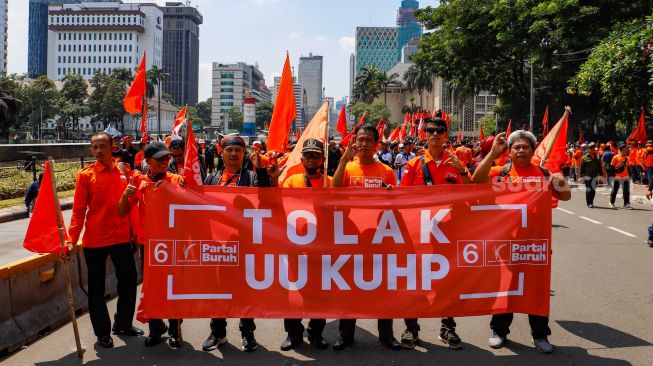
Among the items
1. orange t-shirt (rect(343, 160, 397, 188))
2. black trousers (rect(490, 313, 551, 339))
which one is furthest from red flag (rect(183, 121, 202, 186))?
black trousers (rect(490, 313, 551, 339))

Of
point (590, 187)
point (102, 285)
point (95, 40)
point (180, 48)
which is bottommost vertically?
point (102, 285)

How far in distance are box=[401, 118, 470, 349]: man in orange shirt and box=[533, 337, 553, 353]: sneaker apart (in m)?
0.65

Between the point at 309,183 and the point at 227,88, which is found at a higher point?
the point at 227,88

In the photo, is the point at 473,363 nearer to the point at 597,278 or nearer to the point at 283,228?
the point at 283,228

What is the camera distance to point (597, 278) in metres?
7.52

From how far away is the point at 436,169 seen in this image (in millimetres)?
5297

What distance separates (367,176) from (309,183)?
0.50m

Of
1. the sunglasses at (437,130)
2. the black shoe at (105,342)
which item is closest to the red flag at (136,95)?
the black shoe at (105,342)

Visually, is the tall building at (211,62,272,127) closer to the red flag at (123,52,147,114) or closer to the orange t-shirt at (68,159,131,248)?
the red flag at (123,52,147,114)

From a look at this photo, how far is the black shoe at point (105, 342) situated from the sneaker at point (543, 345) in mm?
3474

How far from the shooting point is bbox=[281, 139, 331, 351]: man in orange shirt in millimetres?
4980

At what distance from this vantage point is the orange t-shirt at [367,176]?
510 cm

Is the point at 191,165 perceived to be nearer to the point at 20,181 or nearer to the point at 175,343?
the point at 175,343

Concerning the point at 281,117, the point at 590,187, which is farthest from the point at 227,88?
the point at 281,117
